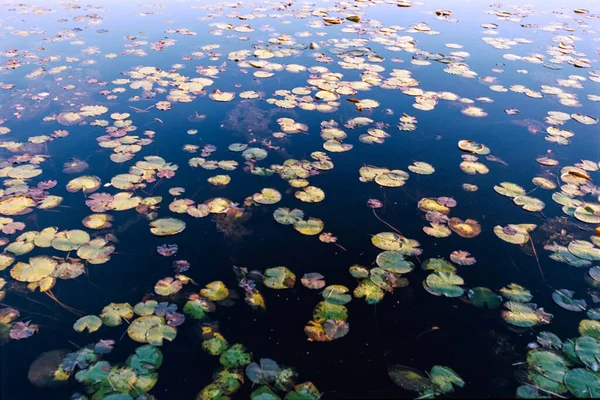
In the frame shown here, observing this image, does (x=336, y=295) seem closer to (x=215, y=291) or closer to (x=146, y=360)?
(x=215, y=291)

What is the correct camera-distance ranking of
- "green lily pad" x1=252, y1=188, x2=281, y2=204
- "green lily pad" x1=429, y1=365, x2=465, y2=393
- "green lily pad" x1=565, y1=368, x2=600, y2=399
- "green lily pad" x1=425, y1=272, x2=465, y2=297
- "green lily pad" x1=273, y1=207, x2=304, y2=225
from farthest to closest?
"green lily pad" x1=252, y1=188, x2=281, y2=204 < "green lily pad" x1=273, y1=207, x2=304, y2=225 < "green lily pad" x1=425, y1=272, x2=465, y2=297 < "green lily pad" x1=429, y1=365, x2=465, y2=393 < "green lily pad" x1=565, y1=368, x2=600, y2=399

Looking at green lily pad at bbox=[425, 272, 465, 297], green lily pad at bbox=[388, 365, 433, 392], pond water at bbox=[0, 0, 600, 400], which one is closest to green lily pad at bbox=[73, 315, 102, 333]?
pond water at bbox=[0, 0, 600, 400]

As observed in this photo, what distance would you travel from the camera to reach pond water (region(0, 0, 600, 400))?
343cm

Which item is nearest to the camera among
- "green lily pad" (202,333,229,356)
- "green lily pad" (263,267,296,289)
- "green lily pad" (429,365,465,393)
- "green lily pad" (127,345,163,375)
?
"green lily pad" (429,365,465,393)

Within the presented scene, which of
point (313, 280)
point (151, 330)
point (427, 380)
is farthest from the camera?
point (313, 280)

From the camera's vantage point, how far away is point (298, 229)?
4867mm

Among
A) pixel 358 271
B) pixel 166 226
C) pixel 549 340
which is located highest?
pixel 549 340

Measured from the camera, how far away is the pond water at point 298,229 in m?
3.43

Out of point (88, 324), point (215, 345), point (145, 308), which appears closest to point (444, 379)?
point (215, 345)

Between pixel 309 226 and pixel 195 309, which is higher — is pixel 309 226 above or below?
above

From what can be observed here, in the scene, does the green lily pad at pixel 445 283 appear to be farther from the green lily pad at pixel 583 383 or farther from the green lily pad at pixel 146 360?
the green lily pad at pixel 146 360

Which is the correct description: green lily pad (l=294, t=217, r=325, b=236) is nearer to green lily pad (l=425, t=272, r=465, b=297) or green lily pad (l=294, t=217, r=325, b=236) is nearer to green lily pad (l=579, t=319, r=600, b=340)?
green lily pad (l=425, t=272, r=465, b=297)

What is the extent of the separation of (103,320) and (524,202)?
5504 millimetres

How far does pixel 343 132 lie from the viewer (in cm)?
691
